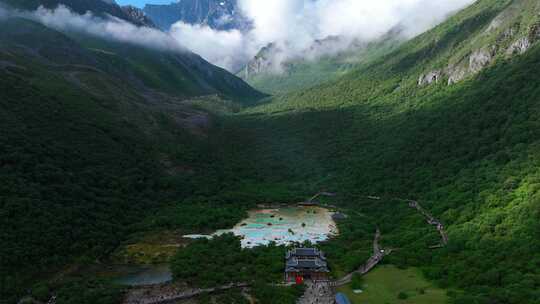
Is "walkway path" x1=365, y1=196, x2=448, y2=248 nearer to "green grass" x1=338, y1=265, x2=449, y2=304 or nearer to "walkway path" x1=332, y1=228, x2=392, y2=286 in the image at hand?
"walkway path" x1=332, y1=228, x2=392, y2=286

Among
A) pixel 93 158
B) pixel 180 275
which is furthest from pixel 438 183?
pixel 93 158

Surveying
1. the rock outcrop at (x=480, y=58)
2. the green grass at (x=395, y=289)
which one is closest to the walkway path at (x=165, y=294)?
the green grass at (x=395, y=289)

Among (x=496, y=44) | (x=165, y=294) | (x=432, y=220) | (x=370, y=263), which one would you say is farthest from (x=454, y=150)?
(x=165, y=294)

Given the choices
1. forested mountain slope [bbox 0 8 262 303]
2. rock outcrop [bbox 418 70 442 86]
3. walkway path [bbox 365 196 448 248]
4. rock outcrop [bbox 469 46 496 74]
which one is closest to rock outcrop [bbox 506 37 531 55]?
rock outcrop [bbox 469 46 496 74]

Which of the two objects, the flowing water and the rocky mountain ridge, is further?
the rocky mountain ridge

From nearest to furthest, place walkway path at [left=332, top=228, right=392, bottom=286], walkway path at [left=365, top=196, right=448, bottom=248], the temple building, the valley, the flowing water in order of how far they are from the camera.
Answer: the valley → walkway path at [left=332, top=228, right=392, bottom=286] → the temple building → walkway path at [left=365, top=196, right=448, bottom=248] → the flowing water

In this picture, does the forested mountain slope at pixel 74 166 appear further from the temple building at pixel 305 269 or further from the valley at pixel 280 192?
the temple building at pixel 305 269

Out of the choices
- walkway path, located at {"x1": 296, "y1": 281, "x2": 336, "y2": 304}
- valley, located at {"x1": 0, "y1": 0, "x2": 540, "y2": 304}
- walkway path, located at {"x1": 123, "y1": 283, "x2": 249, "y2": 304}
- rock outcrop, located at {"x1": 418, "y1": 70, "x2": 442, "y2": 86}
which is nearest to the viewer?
walkway path, located at {"x1": 296, "y1": 281, "x2": 336, "y2": 304}

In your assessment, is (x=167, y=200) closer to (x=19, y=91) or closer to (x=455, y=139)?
(x=19, y=91)
